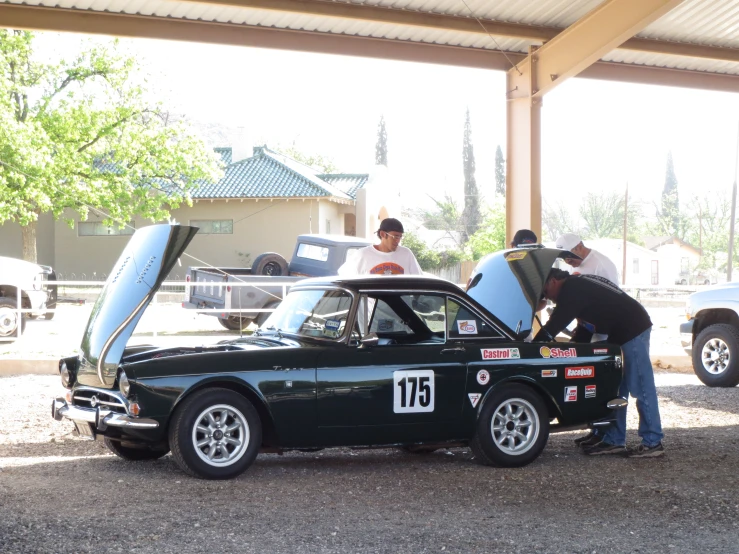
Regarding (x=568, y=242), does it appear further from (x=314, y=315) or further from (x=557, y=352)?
(x=314, y=315)

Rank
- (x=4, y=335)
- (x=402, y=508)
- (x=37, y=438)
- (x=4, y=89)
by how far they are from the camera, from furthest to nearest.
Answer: (x=4, y=89) → (x=4, y=335) → (x=37, y=438) → (x=402, y=508)

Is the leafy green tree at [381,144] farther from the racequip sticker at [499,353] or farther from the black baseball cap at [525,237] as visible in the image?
the racequip sticker at [499,353]

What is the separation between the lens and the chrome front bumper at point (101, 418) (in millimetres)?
6797

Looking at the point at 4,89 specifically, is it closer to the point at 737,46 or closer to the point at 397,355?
the point at 737,46

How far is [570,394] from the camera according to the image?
26.2 feet

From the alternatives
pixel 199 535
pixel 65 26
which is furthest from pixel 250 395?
pixel 65 26

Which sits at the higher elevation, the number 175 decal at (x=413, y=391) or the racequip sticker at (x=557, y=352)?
the racequip sticker at (x=557, y=352)

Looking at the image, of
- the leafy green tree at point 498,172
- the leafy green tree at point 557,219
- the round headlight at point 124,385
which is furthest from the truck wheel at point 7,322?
the leafy green tree at point 557,219

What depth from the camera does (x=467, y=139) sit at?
10925cm

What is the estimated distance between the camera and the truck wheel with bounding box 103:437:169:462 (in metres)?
7.73

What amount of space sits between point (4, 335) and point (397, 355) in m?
12.7

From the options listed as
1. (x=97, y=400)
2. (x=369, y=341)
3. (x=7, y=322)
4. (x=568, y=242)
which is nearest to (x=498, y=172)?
(x=7, y=322)

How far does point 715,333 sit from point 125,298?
917cm

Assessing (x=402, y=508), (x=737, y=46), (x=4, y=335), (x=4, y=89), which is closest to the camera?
(x=402, y=508)
